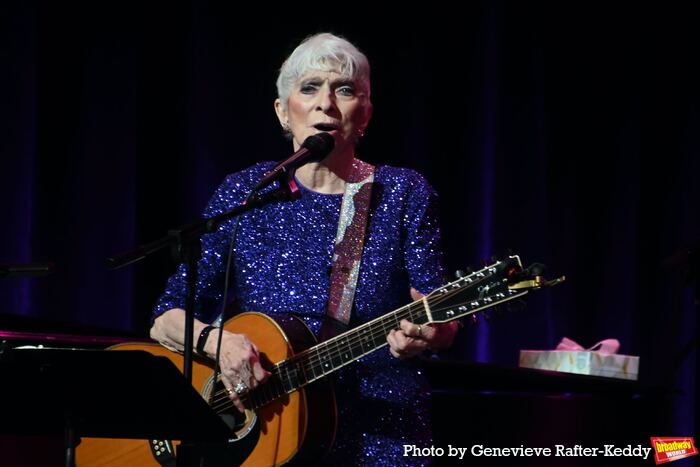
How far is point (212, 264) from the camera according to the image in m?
3.13

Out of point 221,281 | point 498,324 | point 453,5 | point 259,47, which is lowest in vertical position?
point 498,324

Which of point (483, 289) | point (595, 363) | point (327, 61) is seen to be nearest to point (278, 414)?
point (483, 289)

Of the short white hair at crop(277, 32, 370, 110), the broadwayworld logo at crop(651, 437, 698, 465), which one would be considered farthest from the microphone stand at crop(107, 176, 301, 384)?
the broadwayworld logo at crop(651, 437, 698, 465)

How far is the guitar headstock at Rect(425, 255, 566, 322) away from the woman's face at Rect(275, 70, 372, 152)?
2.23 feet

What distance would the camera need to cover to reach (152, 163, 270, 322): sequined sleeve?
10.3 feet

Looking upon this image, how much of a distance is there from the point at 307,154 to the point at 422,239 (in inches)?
19.3

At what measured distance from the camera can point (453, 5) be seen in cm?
579

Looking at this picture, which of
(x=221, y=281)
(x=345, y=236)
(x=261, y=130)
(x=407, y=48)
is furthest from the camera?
(x=407, y=48)

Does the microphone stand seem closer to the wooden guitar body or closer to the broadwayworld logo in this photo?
the wooden guitar body

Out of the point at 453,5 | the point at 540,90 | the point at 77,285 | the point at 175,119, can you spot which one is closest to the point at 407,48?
the point at 453,5

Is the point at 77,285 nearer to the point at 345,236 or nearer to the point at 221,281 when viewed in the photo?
the point at 221,281

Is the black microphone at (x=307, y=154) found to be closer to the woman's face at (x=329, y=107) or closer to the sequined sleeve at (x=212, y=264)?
the woman's face at (x=329, y=107)

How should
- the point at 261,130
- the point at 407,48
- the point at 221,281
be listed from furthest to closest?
the point at 407,48 < the point at 261,130 < the point at 221,281

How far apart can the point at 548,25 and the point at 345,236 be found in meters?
3.54
